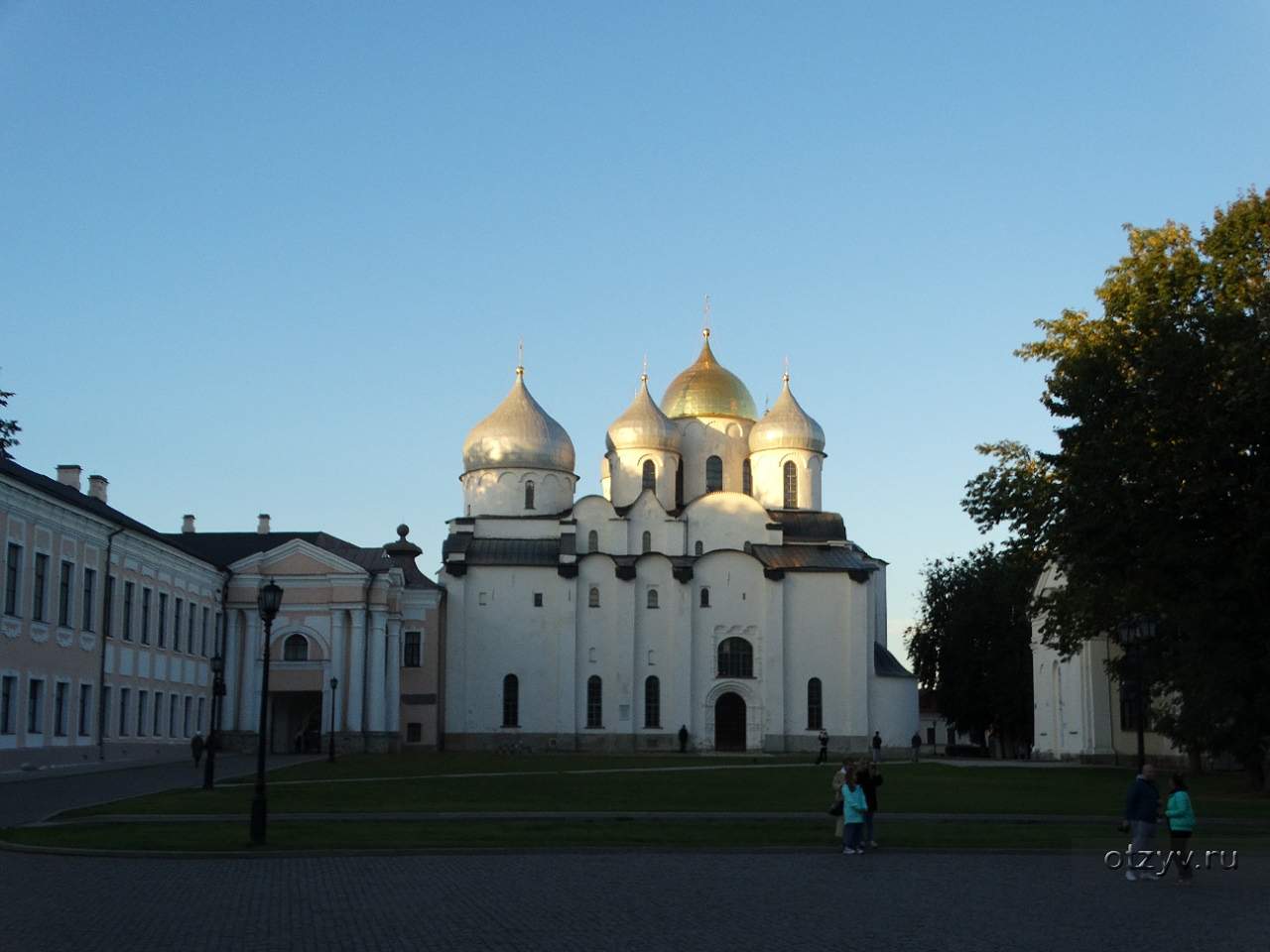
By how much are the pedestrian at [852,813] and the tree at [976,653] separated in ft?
192

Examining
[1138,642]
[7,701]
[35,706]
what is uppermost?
[1138,642]

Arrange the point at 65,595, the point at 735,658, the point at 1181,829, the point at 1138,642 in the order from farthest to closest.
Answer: the point at 735,658
the point at 65,595
the point at 1138,642
the point at 1181,829

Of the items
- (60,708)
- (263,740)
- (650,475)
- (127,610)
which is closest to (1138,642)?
(263,740)

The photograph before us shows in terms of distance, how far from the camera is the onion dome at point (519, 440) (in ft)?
255

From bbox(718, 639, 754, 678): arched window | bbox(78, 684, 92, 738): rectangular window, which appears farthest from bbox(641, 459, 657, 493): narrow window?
bbox(78, 684, 92, 738): rectangular window

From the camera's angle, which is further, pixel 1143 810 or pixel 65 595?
pixel 65 595

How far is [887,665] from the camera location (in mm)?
76688

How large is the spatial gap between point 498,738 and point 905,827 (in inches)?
1961

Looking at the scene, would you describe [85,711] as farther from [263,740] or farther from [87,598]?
[263,740]

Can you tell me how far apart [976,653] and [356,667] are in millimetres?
35673

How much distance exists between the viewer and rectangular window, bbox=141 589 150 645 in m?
52.9

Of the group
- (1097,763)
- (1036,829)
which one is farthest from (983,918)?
(1097,763)

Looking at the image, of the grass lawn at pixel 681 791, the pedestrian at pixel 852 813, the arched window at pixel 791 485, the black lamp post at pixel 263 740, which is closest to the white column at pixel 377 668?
the grass lawn at pixel 681 791

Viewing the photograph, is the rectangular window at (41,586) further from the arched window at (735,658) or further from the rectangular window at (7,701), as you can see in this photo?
the arched window at (735,658)
